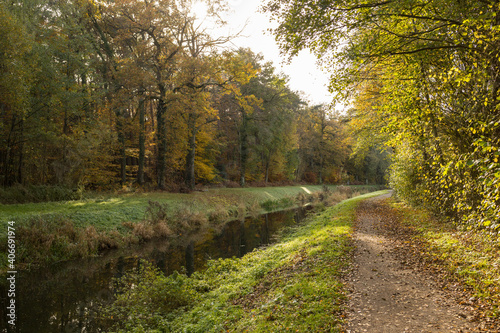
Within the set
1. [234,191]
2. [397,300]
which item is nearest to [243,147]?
[234,191]

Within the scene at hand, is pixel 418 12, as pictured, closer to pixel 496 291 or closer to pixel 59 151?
pixel 496 291

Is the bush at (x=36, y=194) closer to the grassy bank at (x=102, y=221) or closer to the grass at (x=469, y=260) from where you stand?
the grassy bank at (x=102, y=221)

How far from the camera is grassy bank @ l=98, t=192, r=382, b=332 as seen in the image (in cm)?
Result: 520

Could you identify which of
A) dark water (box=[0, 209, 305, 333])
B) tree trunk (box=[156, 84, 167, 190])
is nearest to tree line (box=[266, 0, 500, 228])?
dark water (box=[0, 209, 305, 333])

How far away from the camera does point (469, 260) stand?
20.4ft

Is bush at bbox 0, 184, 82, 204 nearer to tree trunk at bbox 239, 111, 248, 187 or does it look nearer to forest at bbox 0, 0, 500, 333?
forest at bbox 0, 0, 500, 333

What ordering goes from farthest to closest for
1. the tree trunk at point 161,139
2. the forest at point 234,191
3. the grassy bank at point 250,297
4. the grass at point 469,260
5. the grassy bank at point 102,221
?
the tree trunk at point 161,139 < the grassy bank at point 102,221 < the forest at point 234,191 < the grassy bank at point 250,297 < the grass at point 469,260

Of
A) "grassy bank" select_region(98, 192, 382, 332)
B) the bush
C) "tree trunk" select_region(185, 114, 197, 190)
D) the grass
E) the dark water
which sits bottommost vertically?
the dark water

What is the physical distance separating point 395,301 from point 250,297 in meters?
3.25

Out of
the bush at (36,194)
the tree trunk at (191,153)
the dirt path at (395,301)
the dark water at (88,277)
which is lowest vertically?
the dark water at (88,277)

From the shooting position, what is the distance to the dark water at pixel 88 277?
700 cm

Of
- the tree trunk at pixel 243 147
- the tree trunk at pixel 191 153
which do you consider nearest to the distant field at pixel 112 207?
the tree trunk at pixel 191 153

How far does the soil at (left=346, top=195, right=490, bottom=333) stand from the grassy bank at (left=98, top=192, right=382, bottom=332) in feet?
1.26

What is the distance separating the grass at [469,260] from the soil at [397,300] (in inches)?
13.8
